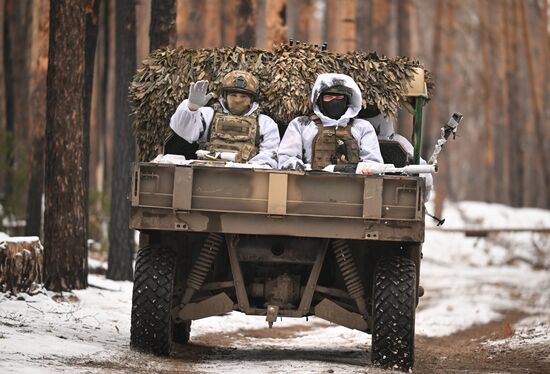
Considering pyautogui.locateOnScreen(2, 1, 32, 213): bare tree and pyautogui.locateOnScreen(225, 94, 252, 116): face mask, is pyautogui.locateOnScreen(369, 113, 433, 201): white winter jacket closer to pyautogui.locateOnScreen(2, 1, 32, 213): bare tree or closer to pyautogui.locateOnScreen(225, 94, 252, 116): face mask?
pyautogui.locateOnScreen(225, 94, 252, 116): face mask

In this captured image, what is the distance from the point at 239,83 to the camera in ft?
36.9

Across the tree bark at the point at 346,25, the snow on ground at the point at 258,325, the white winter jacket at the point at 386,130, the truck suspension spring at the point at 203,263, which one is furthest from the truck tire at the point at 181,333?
the tree bark at the point at 346,25

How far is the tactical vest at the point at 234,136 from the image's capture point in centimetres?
1115

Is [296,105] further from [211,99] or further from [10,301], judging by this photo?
[10,301]

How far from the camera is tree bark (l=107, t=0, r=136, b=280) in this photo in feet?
59.3

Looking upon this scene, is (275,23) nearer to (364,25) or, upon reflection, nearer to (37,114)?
(37,114)

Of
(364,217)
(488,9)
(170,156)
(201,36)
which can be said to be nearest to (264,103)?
(170,156)

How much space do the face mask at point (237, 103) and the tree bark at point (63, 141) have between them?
3522mm

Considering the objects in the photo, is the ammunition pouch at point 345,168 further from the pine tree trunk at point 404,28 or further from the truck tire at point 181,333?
the pine tree trunk at point 404,28

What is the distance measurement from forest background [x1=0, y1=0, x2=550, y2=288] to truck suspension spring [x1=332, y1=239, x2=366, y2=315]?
490 centimetres

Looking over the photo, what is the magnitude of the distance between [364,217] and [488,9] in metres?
38.7

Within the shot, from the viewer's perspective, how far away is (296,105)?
38.5ft

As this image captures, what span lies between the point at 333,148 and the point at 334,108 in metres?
0.37

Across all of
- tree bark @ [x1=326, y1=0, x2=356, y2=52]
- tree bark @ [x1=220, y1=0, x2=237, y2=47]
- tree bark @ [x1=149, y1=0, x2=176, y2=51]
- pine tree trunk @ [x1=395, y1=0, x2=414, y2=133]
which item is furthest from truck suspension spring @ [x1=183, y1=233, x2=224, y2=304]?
tree bark @ [x1=220, y1=0, x2=237, y2=47]
